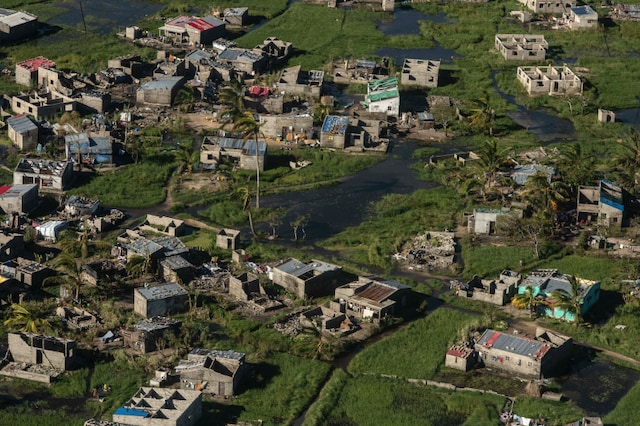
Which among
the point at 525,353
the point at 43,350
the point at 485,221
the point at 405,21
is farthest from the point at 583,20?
the point at 43,350

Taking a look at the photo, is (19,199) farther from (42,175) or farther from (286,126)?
(286,126)

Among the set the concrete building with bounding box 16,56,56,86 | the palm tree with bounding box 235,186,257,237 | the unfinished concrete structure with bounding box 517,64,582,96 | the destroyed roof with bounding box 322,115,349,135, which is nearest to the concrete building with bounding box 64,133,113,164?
the palm tree with bounding box 235,186,257,237

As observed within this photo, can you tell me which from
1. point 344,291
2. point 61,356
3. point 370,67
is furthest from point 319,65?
point 61,356

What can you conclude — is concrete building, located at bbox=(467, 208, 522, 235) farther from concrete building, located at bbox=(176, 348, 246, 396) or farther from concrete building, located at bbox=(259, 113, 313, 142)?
concrete building, located at bbox=(176, 348, 246, 396)

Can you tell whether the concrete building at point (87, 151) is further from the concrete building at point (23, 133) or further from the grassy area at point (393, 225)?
the grassy area at point (393, 225)

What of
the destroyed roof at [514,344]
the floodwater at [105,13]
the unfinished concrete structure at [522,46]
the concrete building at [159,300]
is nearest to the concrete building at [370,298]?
the destroyed roof at [514,344]

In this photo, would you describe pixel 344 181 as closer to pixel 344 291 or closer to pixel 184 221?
pixel 184 221
